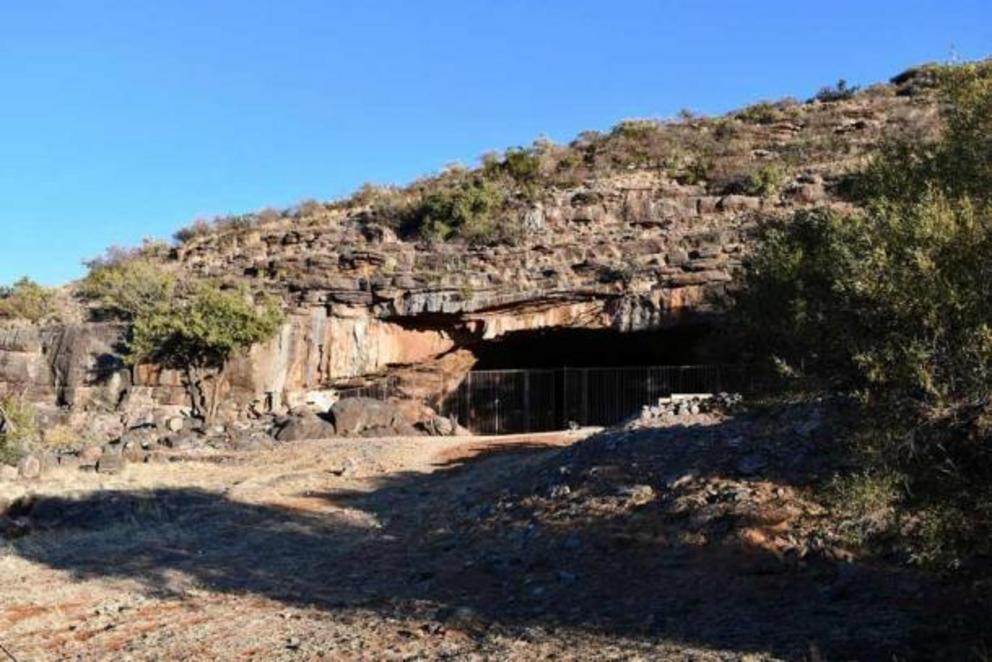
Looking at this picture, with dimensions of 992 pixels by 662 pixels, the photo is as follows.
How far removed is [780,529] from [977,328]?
425 cm

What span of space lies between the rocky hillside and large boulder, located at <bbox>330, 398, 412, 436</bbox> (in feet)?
10.1

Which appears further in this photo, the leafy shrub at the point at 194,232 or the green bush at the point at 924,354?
the leafy shrub at the point at 194,232

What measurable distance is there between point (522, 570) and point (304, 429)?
1664 cm

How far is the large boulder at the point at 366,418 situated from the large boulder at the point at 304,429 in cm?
36

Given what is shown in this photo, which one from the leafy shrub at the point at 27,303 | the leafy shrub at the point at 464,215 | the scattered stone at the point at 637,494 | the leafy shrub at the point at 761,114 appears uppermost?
the leafy shrub at the point at 761,114

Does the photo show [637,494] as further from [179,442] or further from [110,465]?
[179,442]

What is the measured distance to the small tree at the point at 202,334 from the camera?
27.8 meters

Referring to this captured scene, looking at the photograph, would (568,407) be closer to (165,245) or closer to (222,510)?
(222,510)

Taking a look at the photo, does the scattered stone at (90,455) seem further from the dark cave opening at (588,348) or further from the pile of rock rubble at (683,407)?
the pile of rock rubble at (683,407)

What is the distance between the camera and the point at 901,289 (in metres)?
5.36

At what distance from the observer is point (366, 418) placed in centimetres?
2623

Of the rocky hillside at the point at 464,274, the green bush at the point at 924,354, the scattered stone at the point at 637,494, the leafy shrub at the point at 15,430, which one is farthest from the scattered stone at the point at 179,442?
the green bush at the point at 924,354

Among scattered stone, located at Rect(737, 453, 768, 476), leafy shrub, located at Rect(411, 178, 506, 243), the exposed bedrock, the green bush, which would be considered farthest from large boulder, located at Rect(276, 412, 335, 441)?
the green bush

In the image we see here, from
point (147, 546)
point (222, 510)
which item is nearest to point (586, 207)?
point (222, 510)
